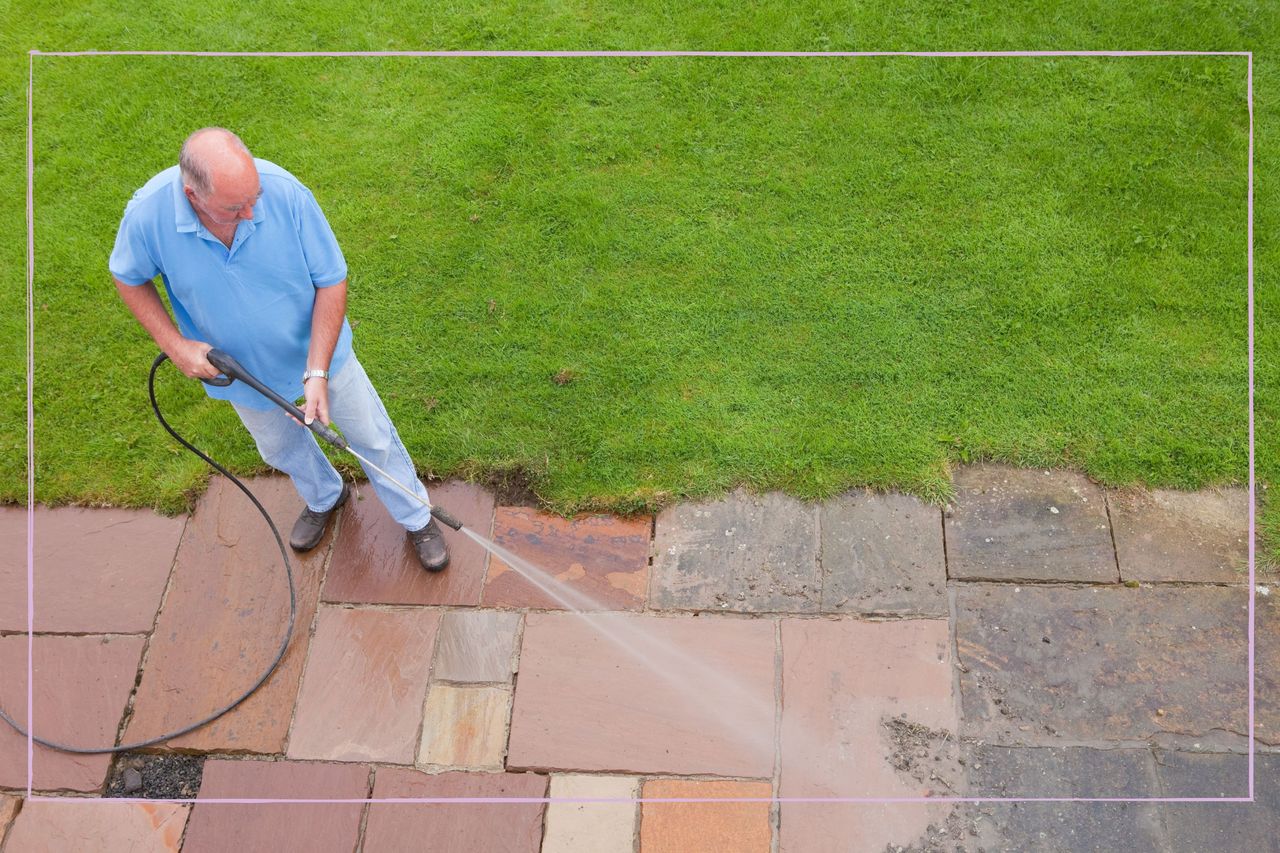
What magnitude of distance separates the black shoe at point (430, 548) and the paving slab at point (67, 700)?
1.20 meters

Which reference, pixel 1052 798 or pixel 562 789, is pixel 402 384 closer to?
pixel 562 789

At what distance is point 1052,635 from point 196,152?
11.4 feet

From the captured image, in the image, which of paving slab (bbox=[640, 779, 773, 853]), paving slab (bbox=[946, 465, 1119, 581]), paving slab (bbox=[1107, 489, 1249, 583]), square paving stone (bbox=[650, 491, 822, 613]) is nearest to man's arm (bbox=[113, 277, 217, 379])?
square paving stone (bbox=[650, 491, 822, 613])

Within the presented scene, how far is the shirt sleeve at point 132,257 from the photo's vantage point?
9.27 feet

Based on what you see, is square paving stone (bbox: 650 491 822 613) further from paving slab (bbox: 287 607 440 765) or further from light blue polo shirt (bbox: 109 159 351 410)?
light blue polo shirt (bbox: 109 159 351 410)

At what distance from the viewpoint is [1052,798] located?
11.2 feet

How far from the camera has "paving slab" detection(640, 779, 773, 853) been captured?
3.39 m

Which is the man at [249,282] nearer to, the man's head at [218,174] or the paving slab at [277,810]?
the man's head at [218,174]

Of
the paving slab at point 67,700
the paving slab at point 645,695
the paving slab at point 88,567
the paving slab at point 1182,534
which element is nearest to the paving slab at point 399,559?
the paving slab at point 645,695

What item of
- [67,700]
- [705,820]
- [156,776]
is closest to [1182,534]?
[705,820]

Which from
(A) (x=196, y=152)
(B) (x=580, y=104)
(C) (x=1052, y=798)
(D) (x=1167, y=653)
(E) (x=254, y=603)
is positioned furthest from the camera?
(B) (x=580, y=104)

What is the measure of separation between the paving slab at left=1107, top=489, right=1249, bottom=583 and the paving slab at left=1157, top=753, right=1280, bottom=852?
73 cm

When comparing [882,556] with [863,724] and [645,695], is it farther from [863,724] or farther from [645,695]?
[645,695]

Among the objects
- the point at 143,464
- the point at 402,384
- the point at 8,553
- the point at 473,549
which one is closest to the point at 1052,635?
the point at 473,549
